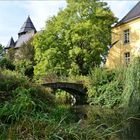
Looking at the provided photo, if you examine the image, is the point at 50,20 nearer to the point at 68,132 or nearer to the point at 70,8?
the point at 70,8

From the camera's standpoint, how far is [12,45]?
7731cm

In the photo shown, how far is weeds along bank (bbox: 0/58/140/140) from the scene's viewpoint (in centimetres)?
670

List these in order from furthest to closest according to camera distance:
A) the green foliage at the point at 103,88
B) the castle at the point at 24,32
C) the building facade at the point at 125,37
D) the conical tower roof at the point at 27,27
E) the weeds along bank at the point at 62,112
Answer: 1. the conical tower roof at the point at 27,27
2. the castle at the point at 24,32
3. the building facade at the point at 125,37
4. the green foliage at the point at 103,88
5. the weeds along bank at the point at 62,112

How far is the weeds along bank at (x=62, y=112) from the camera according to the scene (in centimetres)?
670

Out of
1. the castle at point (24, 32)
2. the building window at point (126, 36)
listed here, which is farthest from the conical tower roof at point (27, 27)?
the building window at point (126, 36)

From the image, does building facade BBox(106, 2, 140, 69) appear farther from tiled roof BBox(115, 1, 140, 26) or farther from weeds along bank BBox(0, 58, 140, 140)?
weeds along bank BBox(0, 58, 140, 140)

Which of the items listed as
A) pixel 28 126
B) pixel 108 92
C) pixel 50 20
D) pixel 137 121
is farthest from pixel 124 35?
pixel 28 126

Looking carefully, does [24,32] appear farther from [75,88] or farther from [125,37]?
[75,88]

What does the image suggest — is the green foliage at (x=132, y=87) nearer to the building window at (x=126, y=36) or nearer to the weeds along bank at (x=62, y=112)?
the weeds along bank at (x=62, y=112)

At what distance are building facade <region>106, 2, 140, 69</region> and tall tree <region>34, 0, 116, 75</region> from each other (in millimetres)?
1160

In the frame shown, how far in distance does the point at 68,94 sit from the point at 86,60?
362 centimetres

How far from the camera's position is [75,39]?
123 ft

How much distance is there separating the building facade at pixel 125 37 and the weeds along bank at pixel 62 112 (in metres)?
10.4

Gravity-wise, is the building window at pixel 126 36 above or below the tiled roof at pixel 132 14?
below
